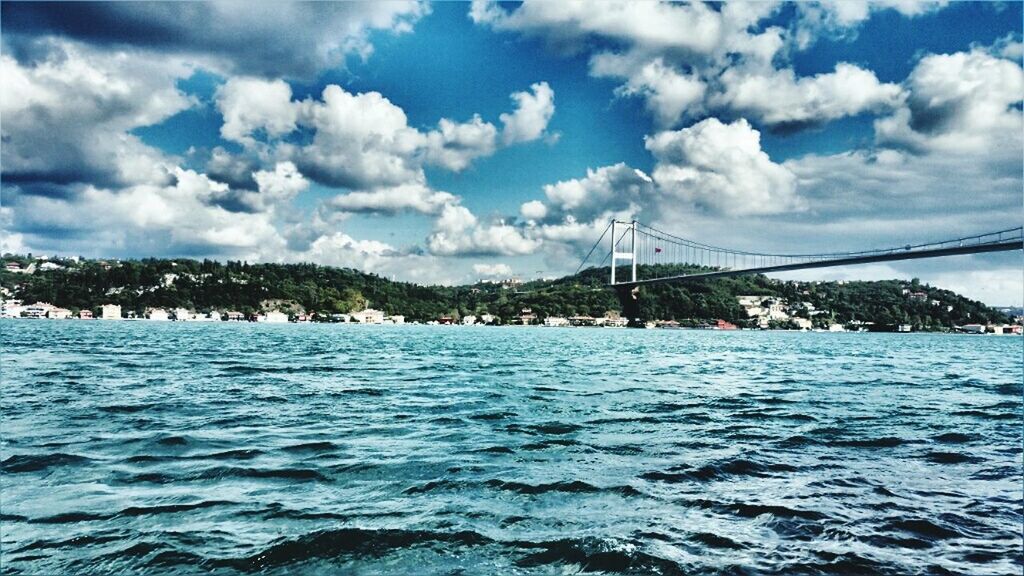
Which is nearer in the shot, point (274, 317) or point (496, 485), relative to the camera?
point (496, 485)

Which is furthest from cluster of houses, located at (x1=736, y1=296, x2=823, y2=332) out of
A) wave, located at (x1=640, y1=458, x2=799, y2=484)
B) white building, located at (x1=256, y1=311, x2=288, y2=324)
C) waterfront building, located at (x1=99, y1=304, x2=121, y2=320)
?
wave, located at (x1=640, y1=458, x2=799, y2=484)

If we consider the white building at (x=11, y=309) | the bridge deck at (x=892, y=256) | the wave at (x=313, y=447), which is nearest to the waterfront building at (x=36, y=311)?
the white building at (x=11, y=309)

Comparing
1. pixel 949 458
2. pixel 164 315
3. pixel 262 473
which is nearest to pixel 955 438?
pixel 949 458

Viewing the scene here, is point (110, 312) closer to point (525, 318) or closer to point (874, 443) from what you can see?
point (525, 318)

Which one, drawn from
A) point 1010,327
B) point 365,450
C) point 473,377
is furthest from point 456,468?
point 1010,327

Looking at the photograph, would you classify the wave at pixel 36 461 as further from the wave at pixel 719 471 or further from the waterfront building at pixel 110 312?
the waterfront building at pixel 110 312
